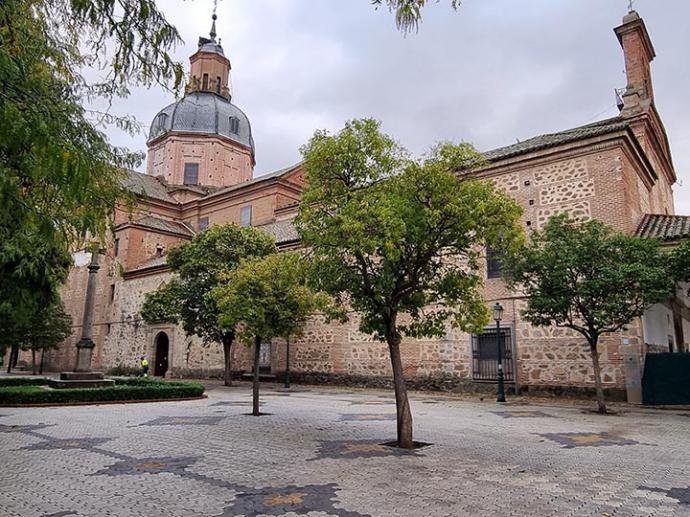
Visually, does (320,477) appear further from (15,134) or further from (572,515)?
(15,134)

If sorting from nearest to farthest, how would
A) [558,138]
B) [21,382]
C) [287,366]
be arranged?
[558,138], [21,382], [287,366]

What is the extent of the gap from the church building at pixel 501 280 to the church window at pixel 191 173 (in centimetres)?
273

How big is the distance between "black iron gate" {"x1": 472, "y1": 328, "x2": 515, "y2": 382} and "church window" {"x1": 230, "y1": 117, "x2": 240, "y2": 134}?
26976 millimetres

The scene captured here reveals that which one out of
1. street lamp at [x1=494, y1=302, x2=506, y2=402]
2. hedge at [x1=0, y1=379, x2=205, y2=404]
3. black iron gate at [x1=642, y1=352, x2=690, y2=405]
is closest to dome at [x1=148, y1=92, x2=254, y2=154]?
hedge at [x1=0, y1=379, x2=205, y2=404]

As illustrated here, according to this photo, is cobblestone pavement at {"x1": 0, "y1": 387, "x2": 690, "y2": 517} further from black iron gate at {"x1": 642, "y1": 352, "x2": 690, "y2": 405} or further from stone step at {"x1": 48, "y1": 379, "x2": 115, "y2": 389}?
stone step at {"x1": 48, "y1": 379, "x2": 115, "y2": 389}

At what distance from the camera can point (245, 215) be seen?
32.2 metres

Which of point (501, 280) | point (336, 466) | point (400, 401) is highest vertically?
point (501, 280)

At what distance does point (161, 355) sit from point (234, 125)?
1793 cm

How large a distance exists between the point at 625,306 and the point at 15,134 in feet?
41.6

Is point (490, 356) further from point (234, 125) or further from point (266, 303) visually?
Answer: point (234, 125)

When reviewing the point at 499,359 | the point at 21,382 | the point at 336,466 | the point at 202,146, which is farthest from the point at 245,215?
the point at 336,466

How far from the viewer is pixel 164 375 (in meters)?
28.7

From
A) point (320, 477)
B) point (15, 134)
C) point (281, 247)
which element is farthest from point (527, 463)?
point (281, 247)

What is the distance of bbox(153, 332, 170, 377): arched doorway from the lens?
29125 millimetres
